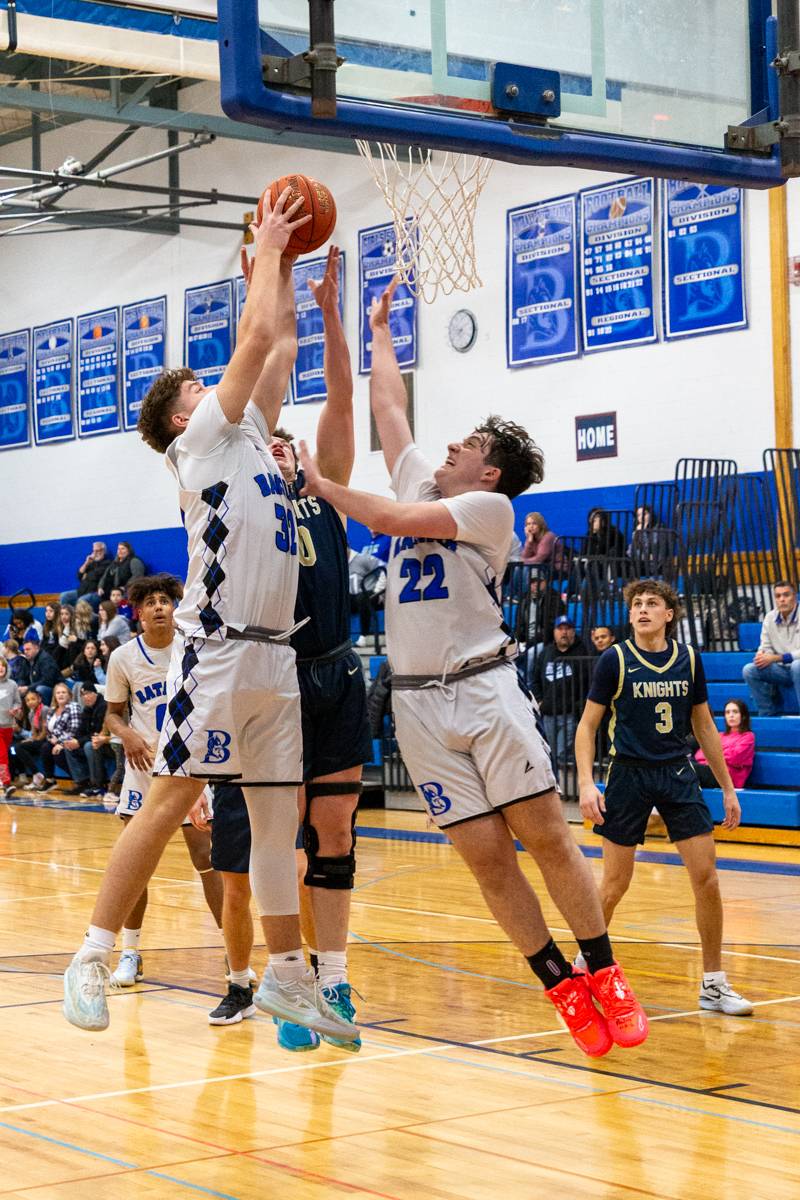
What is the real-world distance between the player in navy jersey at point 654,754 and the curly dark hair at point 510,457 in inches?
57.1

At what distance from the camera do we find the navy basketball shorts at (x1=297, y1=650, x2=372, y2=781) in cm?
506

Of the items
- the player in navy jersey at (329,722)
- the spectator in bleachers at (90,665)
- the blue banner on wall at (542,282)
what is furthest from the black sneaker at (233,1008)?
the spectator in bleachers at (90,665)

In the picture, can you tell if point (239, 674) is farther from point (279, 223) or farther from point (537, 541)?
point (537, 541)

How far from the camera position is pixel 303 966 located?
454cm

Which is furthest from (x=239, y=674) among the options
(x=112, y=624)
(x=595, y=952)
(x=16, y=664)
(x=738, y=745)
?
(x=16, y=664)

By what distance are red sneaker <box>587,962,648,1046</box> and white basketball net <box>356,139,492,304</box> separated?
159 inches

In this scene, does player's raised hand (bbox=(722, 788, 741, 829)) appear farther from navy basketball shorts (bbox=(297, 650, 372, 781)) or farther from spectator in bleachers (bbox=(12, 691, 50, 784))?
spectator in bleachers (bbox=(12, 691, 50, 784))

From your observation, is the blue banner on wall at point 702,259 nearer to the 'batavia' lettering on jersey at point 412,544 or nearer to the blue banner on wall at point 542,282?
the blue banner on wall at point 542,282

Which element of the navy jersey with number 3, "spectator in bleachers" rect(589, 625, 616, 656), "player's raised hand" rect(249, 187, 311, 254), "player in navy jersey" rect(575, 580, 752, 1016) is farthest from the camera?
"spectator in bleachers" rect(589, 625, 616, 656)

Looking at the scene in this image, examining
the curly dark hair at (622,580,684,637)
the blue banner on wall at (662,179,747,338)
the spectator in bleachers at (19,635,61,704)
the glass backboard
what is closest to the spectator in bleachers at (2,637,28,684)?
the spectator in bleachers at (19,635,61,704)

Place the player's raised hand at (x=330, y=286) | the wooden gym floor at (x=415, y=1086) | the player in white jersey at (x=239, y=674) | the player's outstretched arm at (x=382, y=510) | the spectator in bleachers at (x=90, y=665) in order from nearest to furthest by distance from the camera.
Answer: the wooden gym floor at (x=415, y=1086)
the player in white jersey at (x=239, y=674)
the player's outstretched arm at (x=382, y=510)
the player's raised hand at (x=330, y=286)
the spectator in bleachers at (x=90, y=665)

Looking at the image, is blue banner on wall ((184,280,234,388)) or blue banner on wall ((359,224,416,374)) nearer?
blue banner on wall ((359,224,416,374))

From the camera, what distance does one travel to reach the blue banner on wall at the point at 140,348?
20828 mm

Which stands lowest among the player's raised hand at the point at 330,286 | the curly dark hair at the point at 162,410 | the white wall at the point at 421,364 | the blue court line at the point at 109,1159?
the blue court line at the point at 109,1159
